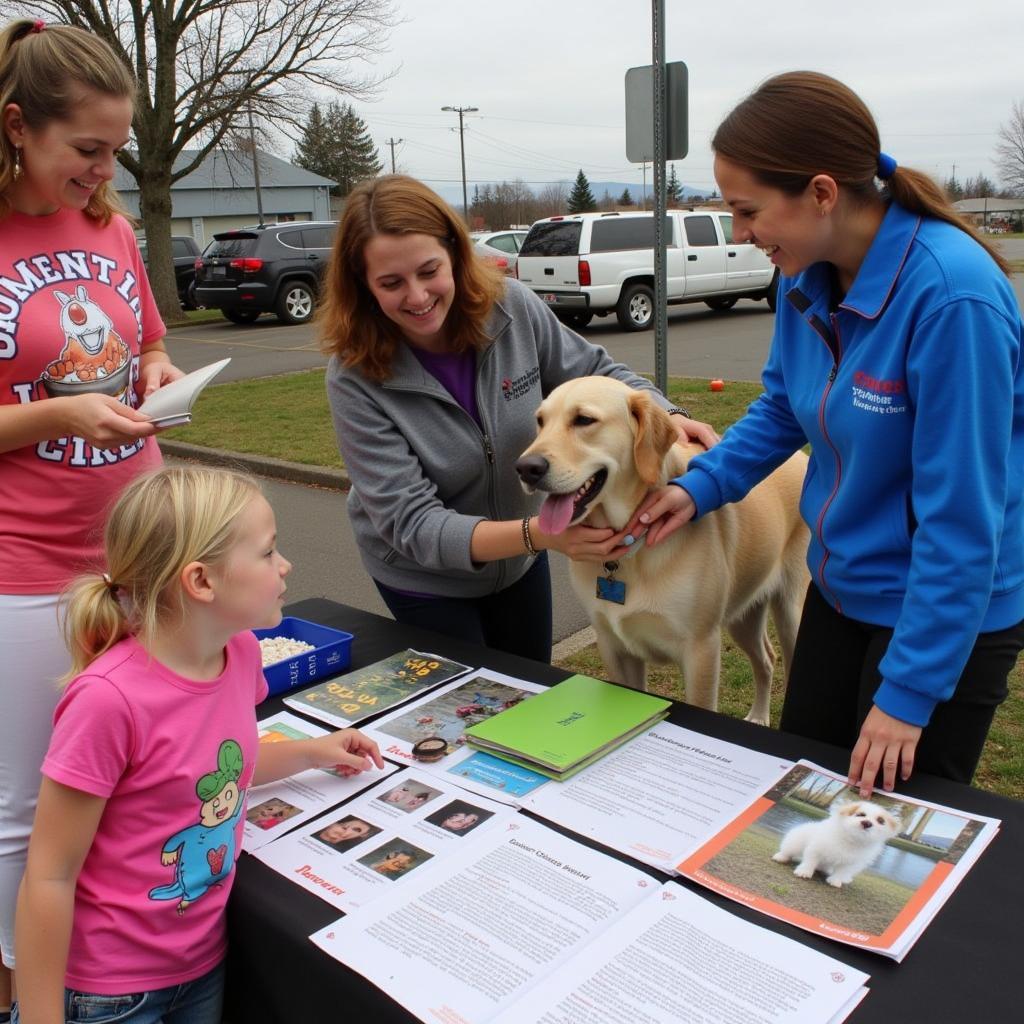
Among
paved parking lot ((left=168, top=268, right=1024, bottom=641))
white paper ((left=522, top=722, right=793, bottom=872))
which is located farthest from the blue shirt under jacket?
paved parking lot ((left=168, top=268, right=1024, bottom=641))

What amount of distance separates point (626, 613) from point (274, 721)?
890mm

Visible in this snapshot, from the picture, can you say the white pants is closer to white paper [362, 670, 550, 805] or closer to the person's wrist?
white paper [362, 670, 550, 805]

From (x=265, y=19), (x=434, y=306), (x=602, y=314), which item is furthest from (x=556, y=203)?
(x=434, y=306)

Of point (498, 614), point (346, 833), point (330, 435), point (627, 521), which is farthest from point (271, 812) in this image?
point (330, 435)

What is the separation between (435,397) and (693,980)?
1578mm

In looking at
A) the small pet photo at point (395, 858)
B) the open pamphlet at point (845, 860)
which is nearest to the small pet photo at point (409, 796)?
the small pet photo at point (395, 858)

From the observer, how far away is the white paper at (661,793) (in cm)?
147

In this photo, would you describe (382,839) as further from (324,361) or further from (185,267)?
(185,267)

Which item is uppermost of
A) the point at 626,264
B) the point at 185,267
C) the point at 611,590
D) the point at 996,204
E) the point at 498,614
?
the point at 996,204

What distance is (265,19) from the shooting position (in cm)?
1970

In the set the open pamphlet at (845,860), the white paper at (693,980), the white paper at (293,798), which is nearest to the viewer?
the white paper at (693,980)

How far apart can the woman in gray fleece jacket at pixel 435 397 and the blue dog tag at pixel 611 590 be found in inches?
6.7

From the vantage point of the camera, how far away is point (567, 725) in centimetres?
182

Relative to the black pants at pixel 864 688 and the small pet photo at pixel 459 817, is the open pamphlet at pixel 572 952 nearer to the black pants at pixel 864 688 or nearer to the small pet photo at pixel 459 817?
the small pet photo at pixel 459 817
